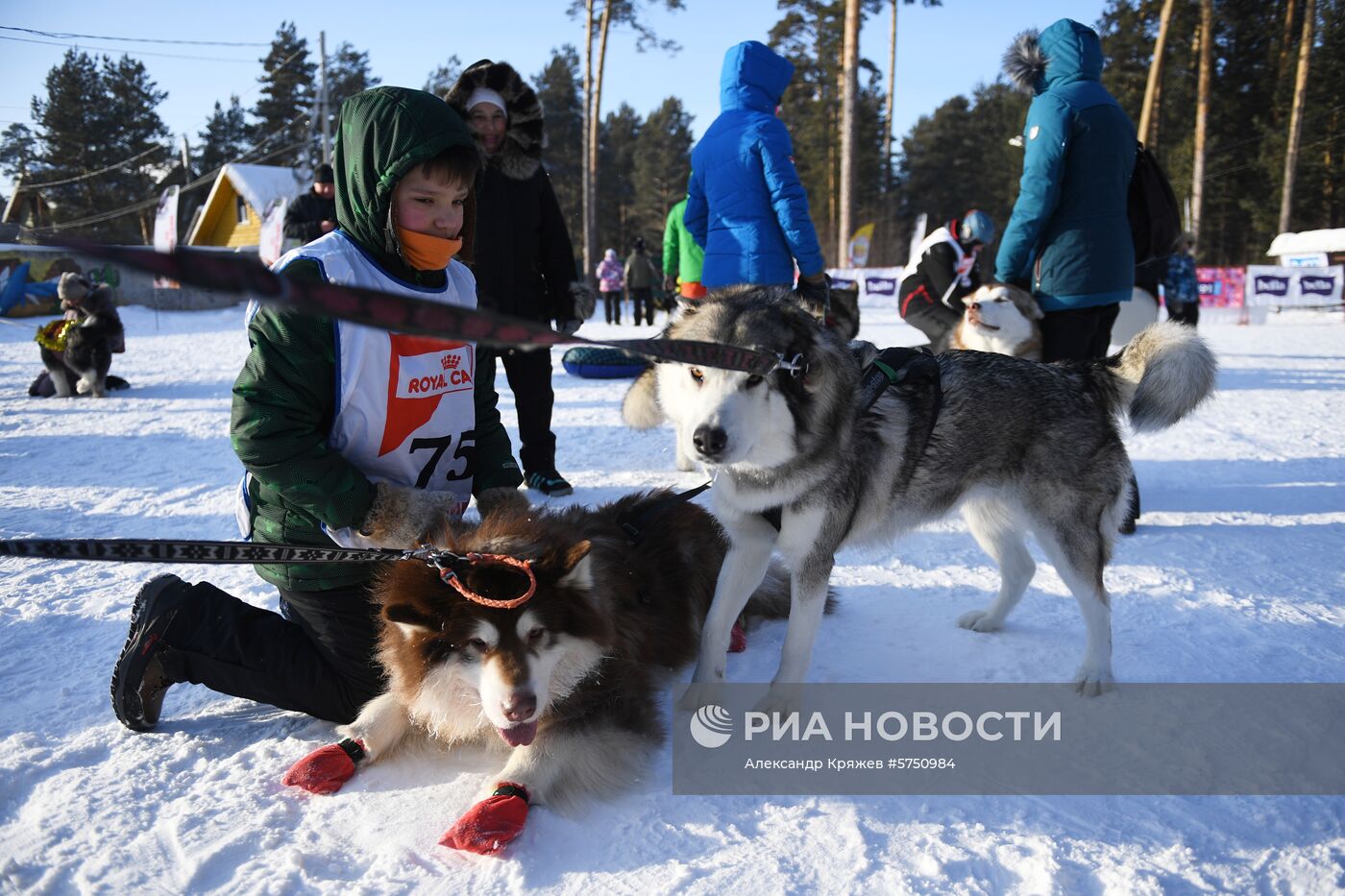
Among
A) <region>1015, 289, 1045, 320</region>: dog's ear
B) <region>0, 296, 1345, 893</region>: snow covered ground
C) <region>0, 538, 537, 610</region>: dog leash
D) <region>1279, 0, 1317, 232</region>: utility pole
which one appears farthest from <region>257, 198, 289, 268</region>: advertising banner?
<region>1279, 0, 1317, 232</region>: utility pole

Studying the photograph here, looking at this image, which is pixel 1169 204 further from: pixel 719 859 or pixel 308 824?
pixel 308 824

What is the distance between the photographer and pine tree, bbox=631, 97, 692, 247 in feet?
130

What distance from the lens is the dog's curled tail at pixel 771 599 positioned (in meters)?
2.87

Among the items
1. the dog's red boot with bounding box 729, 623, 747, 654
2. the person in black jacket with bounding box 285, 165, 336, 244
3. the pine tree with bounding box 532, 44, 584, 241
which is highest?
the pine tree with bounding box 532, 44, 584, 241

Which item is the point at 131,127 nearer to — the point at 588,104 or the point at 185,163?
the point at 185,163

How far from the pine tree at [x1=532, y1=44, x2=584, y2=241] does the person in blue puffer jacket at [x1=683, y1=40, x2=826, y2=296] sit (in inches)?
1273

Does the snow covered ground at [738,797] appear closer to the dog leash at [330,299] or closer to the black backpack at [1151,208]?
the dog leash at [330,299]

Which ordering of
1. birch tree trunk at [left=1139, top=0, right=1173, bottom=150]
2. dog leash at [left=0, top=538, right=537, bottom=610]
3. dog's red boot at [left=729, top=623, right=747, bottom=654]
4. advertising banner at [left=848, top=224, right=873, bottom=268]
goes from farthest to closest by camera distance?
1. advertising banner at [left=848, top=224, right=873, bottom=268]
2. birch tree trunk at [left=1139, top=0, right=1173, bottom=150]
3. dog's red boot at [left=729, top=623, right=747, bottom=654]
4. dog leash at [left=0, top=538, right=537, bottom=610]

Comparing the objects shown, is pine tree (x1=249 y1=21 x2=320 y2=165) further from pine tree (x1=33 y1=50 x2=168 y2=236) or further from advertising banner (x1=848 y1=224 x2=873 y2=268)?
advertising banner (x1=848 y1=224 x2=873 y2=268)

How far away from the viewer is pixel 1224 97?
86.6 ft

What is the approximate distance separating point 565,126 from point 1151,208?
36.7m

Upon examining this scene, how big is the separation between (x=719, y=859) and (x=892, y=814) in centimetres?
45

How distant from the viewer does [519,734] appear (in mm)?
1783

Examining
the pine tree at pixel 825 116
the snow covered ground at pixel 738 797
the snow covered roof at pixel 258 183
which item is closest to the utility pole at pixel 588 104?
the pine tree at pixel 825 116
